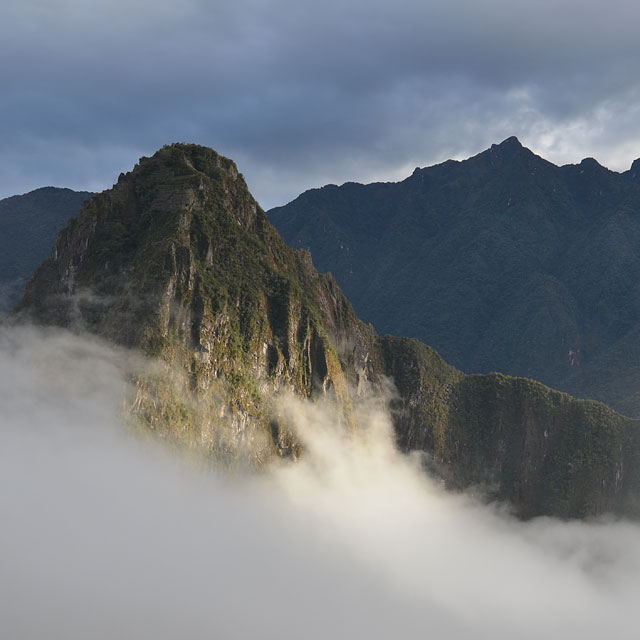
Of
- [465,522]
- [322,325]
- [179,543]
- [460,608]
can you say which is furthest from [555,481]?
[179,543]

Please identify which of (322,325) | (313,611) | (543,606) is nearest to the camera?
(313,611)

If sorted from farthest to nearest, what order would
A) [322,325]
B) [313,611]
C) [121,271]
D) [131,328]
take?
[322,325] → [313,611] → [121,271] → [131,328]

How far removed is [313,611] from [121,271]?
71.8 m

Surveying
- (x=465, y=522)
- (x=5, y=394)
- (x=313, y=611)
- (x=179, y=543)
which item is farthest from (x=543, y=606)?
(x=5, y=394)

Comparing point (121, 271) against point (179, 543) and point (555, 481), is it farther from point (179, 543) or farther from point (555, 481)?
point (555, 481)

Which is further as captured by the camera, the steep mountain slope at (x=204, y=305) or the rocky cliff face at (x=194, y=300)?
the steep mountain slope at (x=204, y=305)

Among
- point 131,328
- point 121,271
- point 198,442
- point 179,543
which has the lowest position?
point 179,543

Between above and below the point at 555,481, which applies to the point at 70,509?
below

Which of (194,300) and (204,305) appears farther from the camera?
(204,305)

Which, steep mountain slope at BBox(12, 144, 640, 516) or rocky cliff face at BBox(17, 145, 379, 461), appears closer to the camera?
rocky cliff face at BBox(17, 145, 379, 461)

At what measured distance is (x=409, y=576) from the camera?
169m

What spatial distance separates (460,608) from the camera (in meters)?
171

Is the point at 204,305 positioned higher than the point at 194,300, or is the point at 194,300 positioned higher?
the point at 194,300

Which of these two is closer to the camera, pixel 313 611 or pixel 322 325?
pixel 313 611
